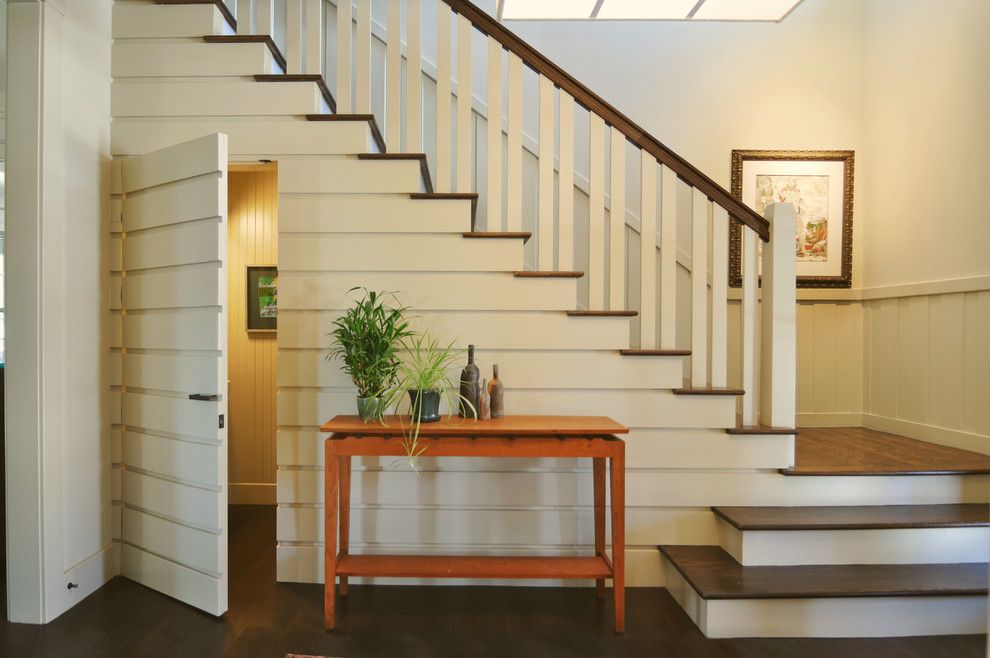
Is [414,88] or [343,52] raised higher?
[343,52]

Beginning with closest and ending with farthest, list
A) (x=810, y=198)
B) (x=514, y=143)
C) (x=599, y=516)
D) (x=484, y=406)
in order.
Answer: (x=484, y=406) → (x=599, y=516) → (x=514, y=143) → (x=810, y=198)

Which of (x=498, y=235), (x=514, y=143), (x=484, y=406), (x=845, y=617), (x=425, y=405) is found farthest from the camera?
(x=514, y=143)

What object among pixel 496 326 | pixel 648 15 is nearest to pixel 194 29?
pixel 496 326

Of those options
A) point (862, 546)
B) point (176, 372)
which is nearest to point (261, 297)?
point (176, 372)

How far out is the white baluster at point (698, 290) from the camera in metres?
2.97

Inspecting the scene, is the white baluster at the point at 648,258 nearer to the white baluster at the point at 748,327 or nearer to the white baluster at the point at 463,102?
the white baluster at the point at 748,327

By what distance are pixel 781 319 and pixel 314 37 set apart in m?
2.75

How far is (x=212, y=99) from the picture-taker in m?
2.95

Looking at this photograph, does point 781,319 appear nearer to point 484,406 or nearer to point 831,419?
point 484,406

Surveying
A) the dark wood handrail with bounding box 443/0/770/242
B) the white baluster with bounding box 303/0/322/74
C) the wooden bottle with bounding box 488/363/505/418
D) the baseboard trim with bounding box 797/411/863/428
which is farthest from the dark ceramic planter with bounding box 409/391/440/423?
the baseboard trim with bounding box 797/411/863/428

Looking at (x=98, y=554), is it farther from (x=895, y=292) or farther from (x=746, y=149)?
(x=895, y=292)

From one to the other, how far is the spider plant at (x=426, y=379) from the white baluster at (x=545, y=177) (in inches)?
25.8

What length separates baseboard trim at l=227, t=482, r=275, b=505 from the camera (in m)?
4.12

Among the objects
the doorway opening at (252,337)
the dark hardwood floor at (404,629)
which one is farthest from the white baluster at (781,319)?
the doorway opening at (252,337)
